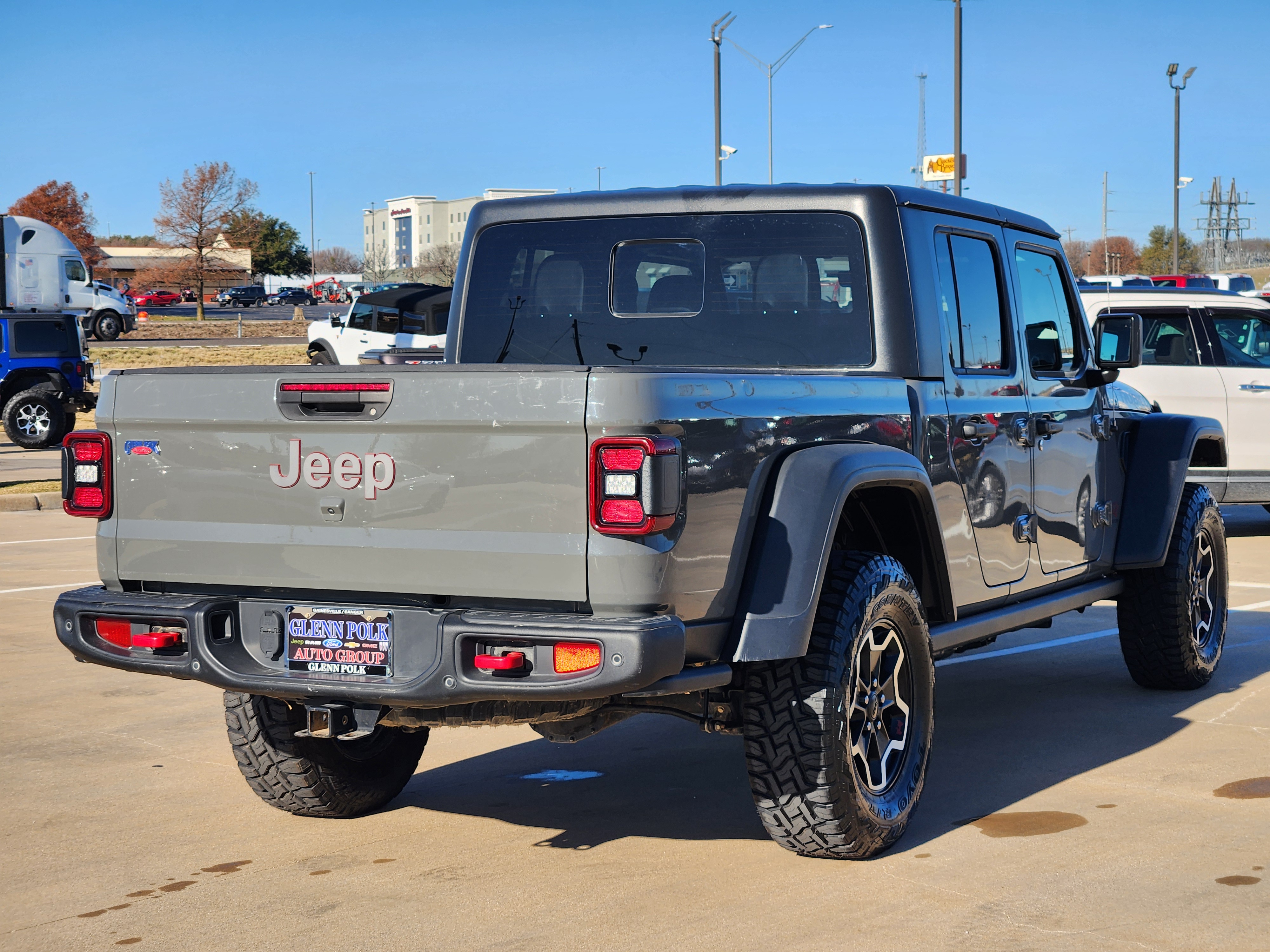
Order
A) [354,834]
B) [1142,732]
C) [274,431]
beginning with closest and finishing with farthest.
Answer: [274,431], [354,834], [1142,732]

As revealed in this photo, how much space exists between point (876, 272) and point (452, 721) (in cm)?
207

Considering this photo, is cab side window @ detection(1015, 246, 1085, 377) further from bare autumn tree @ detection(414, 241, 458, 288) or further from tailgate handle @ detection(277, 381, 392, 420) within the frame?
bare autumn tree @ detection(414, 241, 458, 288)

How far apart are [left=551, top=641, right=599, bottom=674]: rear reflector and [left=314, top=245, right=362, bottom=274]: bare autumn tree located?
139104mm

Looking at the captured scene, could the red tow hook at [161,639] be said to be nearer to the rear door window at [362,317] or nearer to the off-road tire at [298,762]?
the off-road tire at [298,762]

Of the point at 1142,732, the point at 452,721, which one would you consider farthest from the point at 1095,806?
the point at 452,721

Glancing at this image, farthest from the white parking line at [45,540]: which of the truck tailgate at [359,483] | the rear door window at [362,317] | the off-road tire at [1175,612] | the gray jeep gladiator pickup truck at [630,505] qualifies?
the rear door window at [362,317]

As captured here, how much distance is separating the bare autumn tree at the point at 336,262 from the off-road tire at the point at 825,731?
5457 inches

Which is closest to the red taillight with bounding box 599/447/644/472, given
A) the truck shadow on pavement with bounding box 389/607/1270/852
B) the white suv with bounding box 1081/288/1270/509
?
the truck shadow on pavement with bounding box 389/607/1270/852

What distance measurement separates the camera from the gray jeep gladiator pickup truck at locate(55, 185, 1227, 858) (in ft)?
12.4

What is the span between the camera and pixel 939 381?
502 cm

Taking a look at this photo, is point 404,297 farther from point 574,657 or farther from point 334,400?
point 574,657

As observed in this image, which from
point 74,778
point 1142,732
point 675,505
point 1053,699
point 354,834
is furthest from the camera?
point 1053,699

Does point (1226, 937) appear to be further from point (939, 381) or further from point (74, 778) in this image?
point (74, 778)

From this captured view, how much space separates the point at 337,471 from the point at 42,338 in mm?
19892
